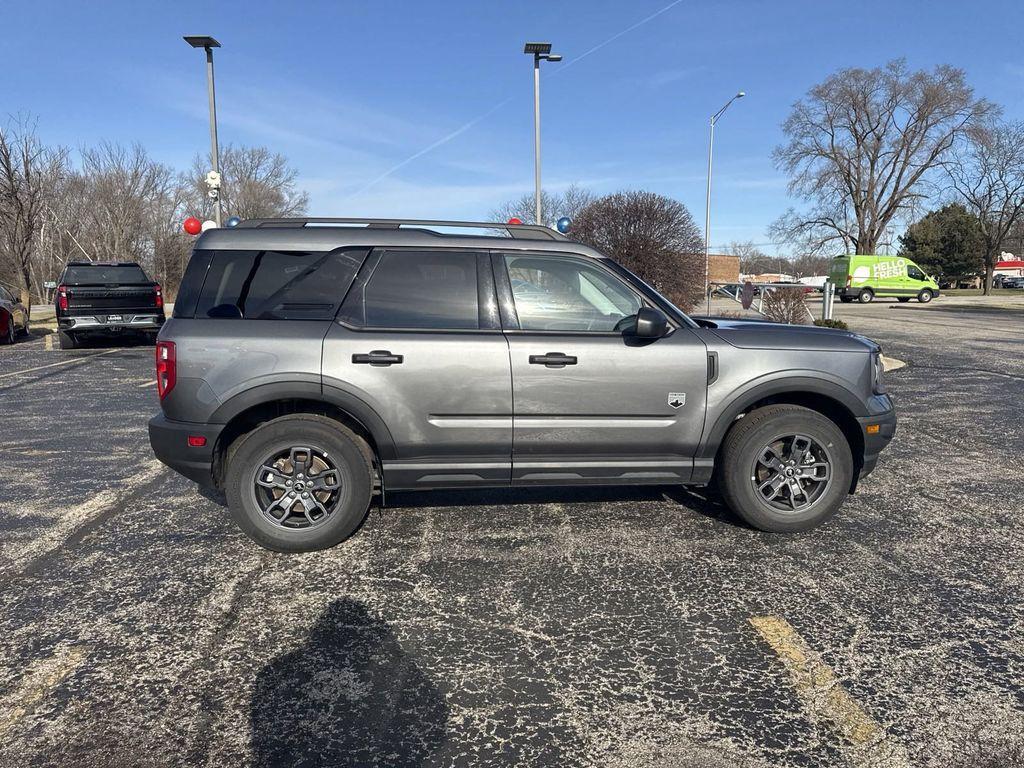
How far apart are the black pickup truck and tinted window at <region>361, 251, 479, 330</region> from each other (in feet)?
38.6

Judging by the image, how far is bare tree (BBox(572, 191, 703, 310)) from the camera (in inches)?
798

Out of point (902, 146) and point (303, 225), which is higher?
point (902, 146)

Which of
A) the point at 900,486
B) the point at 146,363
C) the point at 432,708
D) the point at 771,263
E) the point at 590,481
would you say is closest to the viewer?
the point at 432,708

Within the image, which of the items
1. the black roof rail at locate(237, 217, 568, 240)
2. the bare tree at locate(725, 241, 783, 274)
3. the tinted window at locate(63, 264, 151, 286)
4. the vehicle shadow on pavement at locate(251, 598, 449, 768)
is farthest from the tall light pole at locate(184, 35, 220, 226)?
the bare tree at locate(725, 241, 783, 274)

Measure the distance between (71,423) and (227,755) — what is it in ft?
21.7

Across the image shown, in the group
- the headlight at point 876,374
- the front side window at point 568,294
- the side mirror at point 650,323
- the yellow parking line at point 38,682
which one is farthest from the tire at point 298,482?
the headlight at point 876,374

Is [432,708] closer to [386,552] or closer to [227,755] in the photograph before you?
[227,755]

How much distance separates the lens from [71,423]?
25.1 ft

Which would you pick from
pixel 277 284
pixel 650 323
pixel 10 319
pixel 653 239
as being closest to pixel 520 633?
pixel 650 323

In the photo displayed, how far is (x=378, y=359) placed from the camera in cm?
396

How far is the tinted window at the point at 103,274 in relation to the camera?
14.2m

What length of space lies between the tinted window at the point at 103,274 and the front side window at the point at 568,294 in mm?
13028

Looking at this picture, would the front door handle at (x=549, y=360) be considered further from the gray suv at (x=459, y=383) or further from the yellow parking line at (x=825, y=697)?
the yellow parking line at (x=825, y=697)

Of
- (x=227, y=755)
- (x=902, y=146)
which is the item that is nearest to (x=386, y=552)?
(x=227, y=755)
